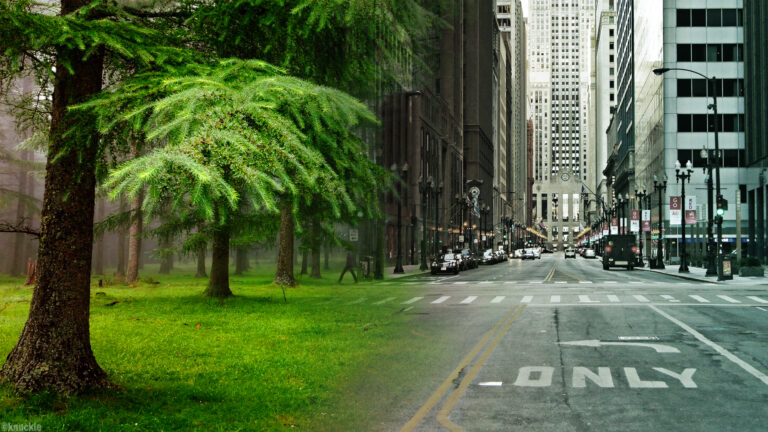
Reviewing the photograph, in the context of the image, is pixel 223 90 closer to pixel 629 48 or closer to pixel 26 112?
pixel 26 112

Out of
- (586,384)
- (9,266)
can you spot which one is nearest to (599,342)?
(586,384)

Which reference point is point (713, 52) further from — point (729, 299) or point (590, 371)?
point (590, 371)

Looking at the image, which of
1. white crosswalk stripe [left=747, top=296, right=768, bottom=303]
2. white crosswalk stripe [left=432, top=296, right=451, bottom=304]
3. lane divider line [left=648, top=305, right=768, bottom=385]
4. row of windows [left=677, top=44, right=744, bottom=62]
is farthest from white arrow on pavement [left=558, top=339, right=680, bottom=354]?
row of windows [left=677, top=44, right=744, bottom=62]

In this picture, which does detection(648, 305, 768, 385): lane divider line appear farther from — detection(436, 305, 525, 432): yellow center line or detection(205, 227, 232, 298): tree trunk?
detection(205, 227, 232, 298): tree trunk

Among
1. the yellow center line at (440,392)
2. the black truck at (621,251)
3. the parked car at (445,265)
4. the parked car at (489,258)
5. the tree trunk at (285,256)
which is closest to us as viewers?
the yellow center line at (440,392)

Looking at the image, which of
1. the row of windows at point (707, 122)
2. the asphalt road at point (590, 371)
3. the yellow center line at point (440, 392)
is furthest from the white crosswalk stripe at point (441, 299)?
the row of windows at point (707, 122)

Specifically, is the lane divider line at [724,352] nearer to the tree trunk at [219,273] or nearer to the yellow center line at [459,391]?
the yellow center line at [459,391]

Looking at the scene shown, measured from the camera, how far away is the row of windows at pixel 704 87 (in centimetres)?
8506

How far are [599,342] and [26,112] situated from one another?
39.3ft

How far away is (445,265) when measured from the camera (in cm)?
5578

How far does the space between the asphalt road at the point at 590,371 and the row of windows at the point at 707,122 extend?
67.9 m

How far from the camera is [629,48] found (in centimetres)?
13450

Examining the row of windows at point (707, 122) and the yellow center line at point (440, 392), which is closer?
the yellow center line at point (440, 392)

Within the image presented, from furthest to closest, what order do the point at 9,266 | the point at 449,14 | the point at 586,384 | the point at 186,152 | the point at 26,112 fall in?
the point at 9,266 → the point at 26,112 → the point at 586,384 → the point at 449,14 → the point at 186,152
